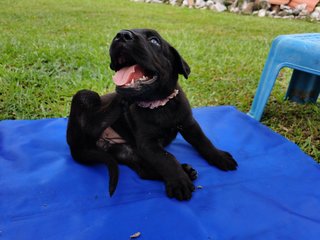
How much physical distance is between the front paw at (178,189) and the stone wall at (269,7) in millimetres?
10536

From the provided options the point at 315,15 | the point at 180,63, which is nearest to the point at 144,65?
the point at 180,63

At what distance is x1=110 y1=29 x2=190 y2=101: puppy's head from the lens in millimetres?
2164

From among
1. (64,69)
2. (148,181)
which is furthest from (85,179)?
(64,69)

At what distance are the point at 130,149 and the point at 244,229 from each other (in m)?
1.01

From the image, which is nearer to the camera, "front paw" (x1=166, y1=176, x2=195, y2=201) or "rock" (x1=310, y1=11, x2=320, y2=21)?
"front paw" (x1=166, y1=176, x2=195, y2=201)

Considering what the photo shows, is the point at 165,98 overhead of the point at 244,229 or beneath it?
overhead

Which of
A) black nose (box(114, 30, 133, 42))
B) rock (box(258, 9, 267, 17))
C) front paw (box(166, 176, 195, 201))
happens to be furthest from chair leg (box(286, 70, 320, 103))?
rock (box(258, 9, 267, 17))

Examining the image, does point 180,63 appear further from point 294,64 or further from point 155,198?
point 294,64

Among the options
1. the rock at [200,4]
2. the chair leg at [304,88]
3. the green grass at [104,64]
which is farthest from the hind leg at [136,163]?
the rock at [200,4]

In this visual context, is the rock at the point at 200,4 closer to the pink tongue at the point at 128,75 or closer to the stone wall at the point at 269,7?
the stone wall at the point at 269,7

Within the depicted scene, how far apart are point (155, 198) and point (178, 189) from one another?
16cm

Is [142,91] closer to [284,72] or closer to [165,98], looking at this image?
[165,98]

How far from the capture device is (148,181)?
2.45 metres

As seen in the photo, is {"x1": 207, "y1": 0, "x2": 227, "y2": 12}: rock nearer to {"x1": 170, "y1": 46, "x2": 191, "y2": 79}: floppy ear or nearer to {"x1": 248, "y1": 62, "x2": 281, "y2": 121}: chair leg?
{"x1": 248, "y1": 62, "x2": 281, "y2": 121}: chair leg
